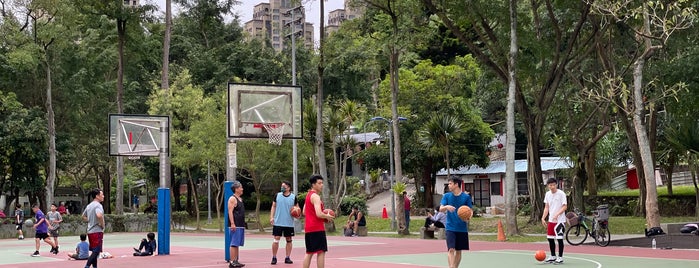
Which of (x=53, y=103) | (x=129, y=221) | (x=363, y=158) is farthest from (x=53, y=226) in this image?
(x=363, y=158)

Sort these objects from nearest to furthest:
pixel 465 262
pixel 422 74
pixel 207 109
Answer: pixel 465 262 < pixel 207 109 < pixel 422 74

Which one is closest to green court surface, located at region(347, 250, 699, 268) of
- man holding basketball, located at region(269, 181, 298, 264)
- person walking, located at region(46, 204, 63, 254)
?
man holding basketball, located at region(269, 181, 298, 264)

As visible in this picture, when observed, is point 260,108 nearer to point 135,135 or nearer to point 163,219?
point 163,219

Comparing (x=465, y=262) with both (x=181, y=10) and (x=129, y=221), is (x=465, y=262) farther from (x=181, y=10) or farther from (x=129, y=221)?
(x=181, y=10)

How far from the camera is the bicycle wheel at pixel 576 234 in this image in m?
23.0

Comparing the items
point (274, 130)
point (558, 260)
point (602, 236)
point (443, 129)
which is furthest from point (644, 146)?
point (443, 129)

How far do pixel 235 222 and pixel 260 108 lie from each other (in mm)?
3758

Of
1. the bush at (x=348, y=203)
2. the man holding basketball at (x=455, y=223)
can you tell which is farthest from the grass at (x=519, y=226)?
the man holding basketball at (x=455, y=223)

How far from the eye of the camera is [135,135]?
840 inches

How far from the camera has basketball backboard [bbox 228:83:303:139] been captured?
1864 cm

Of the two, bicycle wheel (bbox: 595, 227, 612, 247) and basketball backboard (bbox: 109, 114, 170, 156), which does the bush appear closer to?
bicycle wheel (bbox: 595, 227, 612, 247)

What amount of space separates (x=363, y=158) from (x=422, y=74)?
6.40 m

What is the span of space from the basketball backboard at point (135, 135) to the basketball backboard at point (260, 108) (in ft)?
11.1

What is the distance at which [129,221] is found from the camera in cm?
4306
